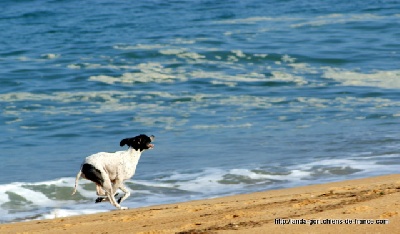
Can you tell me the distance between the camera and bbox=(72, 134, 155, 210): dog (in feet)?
30.8

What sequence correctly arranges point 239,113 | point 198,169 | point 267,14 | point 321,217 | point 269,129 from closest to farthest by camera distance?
point 321,217 < point 198,169 < point 269,129 < point 239,113 < point 267,14

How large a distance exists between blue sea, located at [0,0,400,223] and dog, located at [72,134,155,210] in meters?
0.52

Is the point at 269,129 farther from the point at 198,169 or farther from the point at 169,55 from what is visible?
the point at 169,55

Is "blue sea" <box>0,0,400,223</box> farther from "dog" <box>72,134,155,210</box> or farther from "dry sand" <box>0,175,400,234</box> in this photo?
"dry sand" <box>0,175,400,234</box>

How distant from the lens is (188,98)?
55.9 feet

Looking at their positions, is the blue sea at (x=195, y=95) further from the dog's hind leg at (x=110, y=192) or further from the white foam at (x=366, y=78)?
the dog's hind leg at (x=110, y=192)

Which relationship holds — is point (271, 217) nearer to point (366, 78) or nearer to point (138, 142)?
point (138, 142)

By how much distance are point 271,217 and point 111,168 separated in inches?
113

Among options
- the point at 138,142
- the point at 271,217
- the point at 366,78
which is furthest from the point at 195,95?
the point at 271,217

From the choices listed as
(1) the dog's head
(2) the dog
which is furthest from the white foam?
(2) the dog

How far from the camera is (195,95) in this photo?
17.3 metres

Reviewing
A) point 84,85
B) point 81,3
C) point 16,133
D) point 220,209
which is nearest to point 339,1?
point 81,3

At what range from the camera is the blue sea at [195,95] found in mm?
11414

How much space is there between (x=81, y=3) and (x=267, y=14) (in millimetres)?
6596
